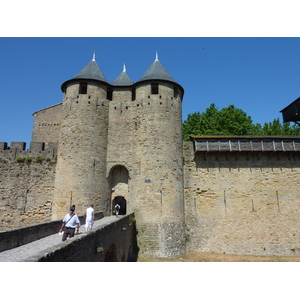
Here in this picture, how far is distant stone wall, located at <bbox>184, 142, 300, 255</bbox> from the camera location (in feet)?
45.7

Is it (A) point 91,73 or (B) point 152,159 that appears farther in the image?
(A) point 91,73

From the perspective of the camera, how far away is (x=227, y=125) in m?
23.3

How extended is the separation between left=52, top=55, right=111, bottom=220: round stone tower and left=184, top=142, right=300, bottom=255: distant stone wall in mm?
5390

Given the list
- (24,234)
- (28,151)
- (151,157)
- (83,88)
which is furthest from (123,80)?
(24,234)

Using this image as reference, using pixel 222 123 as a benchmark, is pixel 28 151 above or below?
below

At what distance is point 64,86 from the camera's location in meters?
15.3

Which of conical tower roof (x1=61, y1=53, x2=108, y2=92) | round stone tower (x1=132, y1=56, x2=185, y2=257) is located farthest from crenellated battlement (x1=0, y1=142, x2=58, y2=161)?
round stone tower (x1=132, y1=56, x2=185, y2=257)

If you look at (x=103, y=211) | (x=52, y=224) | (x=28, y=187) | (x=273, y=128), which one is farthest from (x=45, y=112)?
(x=273, y=128)

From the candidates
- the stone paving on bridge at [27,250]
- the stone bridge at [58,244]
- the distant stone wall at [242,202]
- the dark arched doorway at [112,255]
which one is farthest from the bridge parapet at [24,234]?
the distant stone wall at [242,202]

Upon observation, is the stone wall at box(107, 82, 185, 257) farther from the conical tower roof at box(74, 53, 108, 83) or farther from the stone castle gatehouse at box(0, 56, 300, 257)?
the conical tower roof at box(74, 53, 108, 83)

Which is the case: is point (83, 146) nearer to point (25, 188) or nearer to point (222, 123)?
point (25, 188)

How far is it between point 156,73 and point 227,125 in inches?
435

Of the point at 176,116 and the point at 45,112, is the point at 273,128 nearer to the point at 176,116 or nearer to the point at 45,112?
the point at 176,116

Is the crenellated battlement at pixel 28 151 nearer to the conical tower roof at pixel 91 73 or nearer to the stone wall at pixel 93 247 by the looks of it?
the conical tower roof at pixel 91 73
